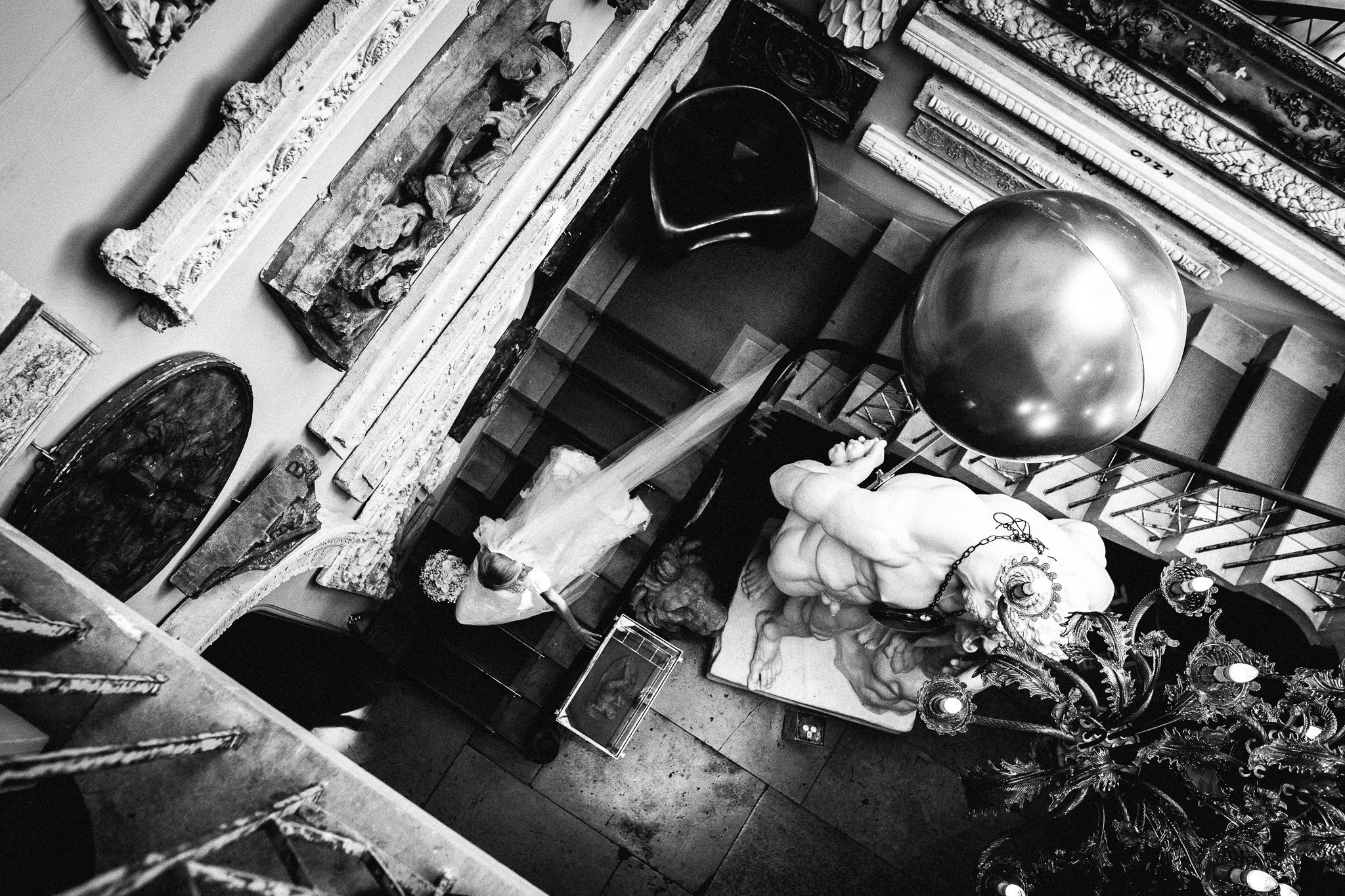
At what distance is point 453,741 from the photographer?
422 cm

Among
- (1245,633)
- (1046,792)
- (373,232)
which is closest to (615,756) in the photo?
(1046,792)

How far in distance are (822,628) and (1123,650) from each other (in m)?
1.81

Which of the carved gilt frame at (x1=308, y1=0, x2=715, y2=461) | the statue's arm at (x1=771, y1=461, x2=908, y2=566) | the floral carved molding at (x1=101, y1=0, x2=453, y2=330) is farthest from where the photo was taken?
the statue's arm at (x1=771, y1=461, x2=908, y2=566)

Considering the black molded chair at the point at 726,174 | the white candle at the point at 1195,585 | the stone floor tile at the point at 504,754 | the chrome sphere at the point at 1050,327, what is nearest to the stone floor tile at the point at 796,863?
the stone floor tile at the point at 504,754

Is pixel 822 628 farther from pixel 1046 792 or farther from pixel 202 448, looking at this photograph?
pixel 202 448

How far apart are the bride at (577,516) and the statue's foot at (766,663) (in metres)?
0.94

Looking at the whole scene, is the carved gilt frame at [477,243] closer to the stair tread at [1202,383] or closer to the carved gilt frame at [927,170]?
the carved gilt frame at [927,170]

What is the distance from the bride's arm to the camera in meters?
3.54

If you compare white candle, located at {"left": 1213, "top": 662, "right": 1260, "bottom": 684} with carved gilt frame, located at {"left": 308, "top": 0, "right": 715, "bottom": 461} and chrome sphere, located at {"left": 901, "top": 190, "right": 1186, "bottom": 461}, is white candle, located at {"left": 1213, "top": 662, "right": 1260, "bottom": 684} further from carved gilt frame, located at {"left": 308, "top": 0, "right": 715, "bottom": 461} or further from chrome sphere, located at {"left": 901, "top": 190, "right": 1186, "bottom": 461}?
carved gilt frame, located at {"left": 308, "top": 0, "right": 715, "bottom": 461}

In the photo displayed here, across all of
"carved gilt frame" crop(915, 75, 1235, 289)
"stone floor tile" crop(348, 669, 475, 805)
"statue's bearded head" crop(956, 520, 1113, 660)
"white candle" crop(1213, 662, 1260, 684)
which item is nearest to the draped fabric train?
"stone floor tile" crop(348, 669, 475, 805)

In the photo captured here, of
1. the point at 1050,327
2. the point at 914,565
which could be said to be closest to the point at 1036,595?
the point at 914,565

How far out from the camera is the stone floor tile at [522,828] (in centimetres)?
409

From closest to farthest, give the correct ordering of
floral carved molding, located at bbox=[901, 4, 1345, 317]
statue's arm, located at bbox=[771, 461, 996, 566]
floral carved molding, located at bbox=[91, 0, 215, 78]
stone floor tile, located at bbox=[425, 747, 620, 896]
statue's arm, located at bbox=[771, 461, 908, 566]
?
floral carved molding, located at bbox=[91, 0, 215, 78] < statue's arm, located at bbox=[771, 461, 996, 566] < statue's arm, located at bbox=[771, 461, 908, 566] < floral carved molding, located at bbox=[901, 4, 1345, 317] < stone floor tile, located at bbox=[425, 747, 620, 896]

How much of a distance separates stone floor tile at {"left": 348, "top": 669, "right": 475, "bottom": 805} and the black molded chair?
9.74 feet
